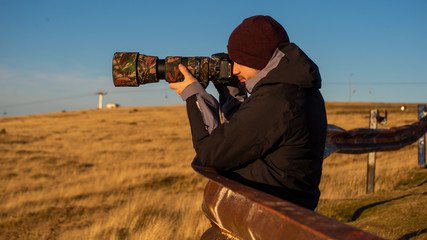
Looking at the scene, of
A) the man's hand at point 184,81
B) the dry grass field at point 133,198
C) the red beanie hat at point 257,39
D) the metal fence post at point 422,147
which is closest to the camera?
the red beanie hat at point 257,39

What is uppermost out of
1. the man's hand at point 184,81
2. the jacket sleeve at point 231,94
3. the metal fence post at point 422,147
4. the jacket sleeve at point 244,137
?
the man's hand at point 184,81

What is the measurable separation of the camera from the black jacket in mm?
383

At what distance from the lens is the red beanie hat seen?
1842 millimetres

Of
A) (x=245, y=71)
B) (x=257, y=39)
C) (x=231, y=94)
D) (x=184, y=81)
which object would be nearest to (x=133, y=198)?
(x=231, y=94)

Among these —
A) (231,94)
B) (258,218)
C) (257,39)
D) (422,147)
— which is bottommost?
(422,147)

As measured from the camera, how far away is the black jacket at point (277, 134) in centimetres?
170

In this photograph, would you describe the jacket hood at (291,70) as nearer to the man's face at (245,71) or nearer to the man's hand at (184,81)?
the man's face at (245,71)

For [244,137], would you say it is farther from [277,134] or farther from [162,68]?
[162,68]

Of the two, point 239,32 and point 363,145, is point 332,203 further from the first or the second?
point 239,32

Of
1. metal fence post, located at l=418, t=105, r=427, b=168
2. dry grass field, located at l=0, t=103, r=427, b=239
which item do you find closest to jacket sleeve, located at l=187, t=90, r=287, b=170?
dry grass field, located at l=0, t=103, r=427, b=239

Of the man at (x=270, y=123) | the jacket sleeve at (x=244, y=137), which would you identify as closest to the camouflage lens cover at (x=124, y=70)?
the man at (x=270, y=123)

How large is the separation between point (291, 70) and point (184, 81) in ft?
1.96

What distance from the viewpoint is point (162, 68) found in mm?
2227

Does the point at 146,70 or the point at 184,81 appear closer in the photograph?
the point at 184,81
